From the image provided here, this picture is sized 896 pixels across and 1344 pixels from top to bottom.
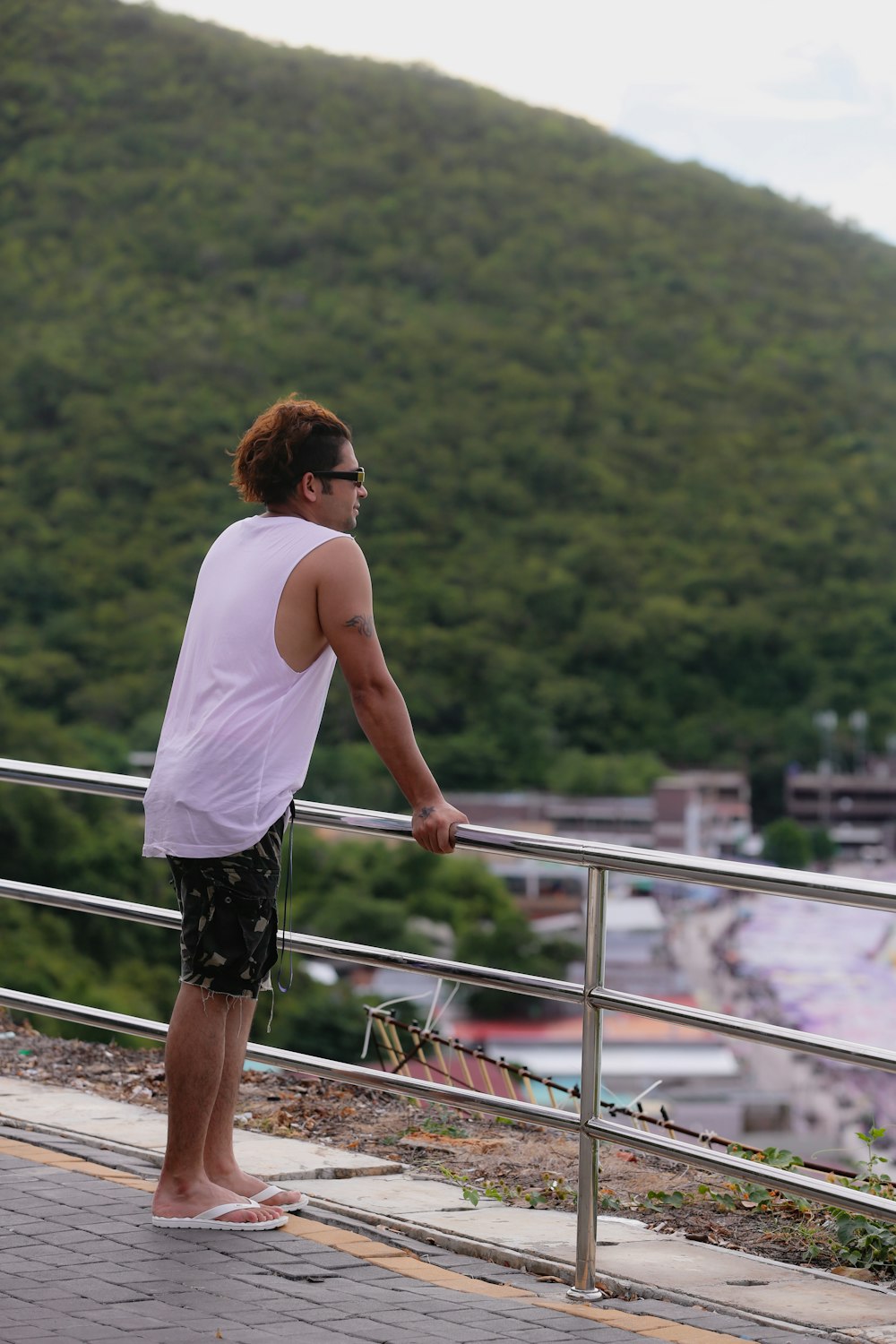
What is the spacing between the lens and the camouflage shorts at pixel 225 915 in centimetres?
365

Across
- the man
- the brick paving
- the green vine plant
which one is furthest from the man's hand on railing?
the green vine plant

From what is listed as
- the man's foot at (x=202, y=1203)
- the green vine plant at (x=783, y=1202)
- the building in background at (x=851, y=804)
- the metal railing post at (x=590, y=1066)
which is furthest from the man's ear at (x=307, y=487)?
the building in background at (x=851, y=804)

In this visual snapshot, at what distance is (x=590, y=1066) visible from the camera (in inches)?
137

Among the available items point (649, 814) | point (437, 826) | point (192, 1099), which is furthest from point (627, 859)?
point (649, 814)

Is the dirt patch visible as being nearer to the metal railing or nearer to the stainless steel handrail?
the metal railing

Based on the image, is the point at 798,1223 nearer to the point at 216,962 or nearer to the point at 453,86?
the point at 216,962

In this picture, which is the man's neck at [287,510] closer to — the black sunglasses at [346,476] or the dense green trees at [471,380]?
the black sunglasses at [346,476]

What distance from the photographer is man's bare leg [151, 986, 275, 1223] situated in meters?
3.70

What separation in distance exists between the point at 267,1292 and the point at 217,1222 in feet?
1.36

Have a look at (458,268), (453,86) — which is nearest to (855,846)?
(458,268)

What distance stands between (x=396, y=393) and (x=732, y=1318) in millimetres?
103698

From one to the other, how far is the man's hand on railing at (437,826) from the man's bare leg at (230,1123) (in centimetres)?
56

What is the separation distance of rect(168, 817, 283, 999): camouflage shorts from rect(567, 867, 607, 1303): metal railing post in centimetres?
66

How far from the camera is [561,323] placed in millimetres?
114750
